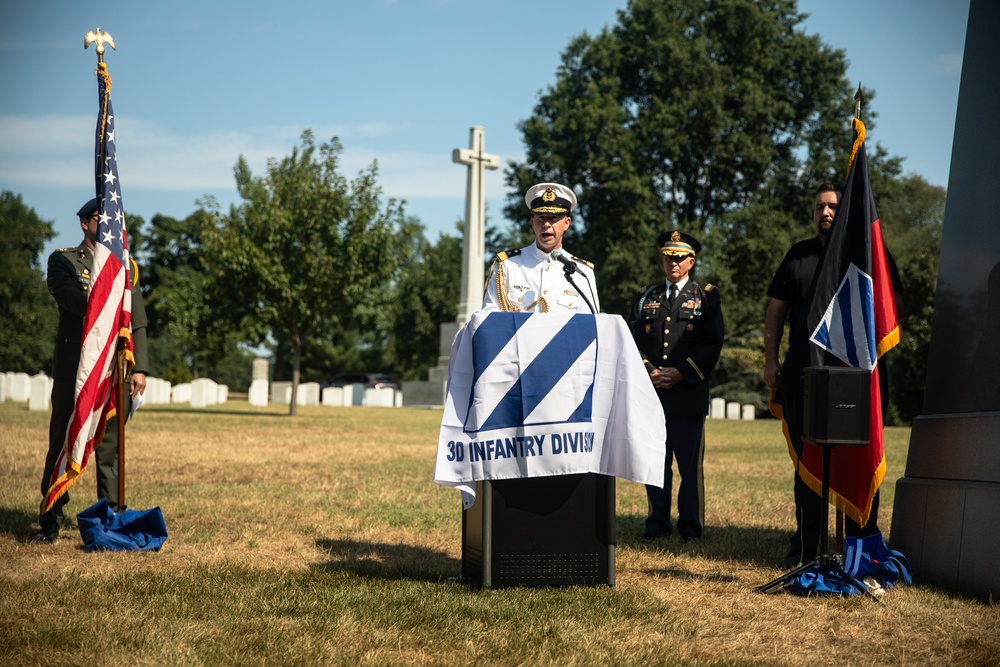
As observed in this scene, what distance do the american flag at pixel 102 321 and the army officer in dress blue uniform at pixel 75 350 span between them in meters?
0.19

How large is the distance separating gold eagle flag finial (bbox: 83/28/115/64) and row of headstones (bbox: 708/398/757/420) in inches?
1272

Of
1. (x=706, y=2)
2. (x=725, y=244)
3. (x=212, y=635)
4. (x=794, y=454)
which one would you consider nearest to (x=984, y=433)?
(x=794, y=454)

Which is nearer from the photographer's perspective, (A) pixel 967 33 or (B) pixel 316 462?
(A) pixel 967 33

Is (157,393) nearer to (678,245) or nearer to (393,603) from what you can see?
(678,245)

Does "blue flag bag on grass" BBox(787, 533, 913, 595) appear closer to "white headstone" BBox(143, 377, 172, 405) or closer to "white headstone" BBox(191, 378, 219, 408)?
"white headstone" BBox(191, 378, 219, 408)

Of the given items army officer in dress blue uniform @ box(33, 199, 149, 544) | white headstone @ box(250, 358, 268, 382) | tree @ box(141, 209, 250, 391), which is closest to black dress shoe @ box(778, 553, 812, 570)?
army officer in dress blue uniform @ box(33, 199, 149, 544)

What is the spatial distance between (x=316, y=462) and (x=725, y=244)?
2576 centimetres

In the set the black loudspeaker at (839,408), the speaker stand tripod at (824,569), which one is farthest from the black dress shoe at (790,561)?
the black loudspeaker at (839,408)

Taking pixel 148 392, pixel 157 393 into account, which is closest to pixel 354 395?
pixel 157 393

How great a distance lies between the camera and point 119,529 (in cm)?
687

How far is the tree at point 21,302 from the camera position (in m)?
64.9

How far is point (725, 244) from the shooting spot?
36281mm

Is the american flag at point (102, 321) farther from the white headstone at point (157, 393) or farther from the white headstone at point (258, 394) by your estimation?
the white headstone at point (157, 393)

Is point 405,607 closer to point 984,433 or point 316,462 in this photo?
point 984,433
